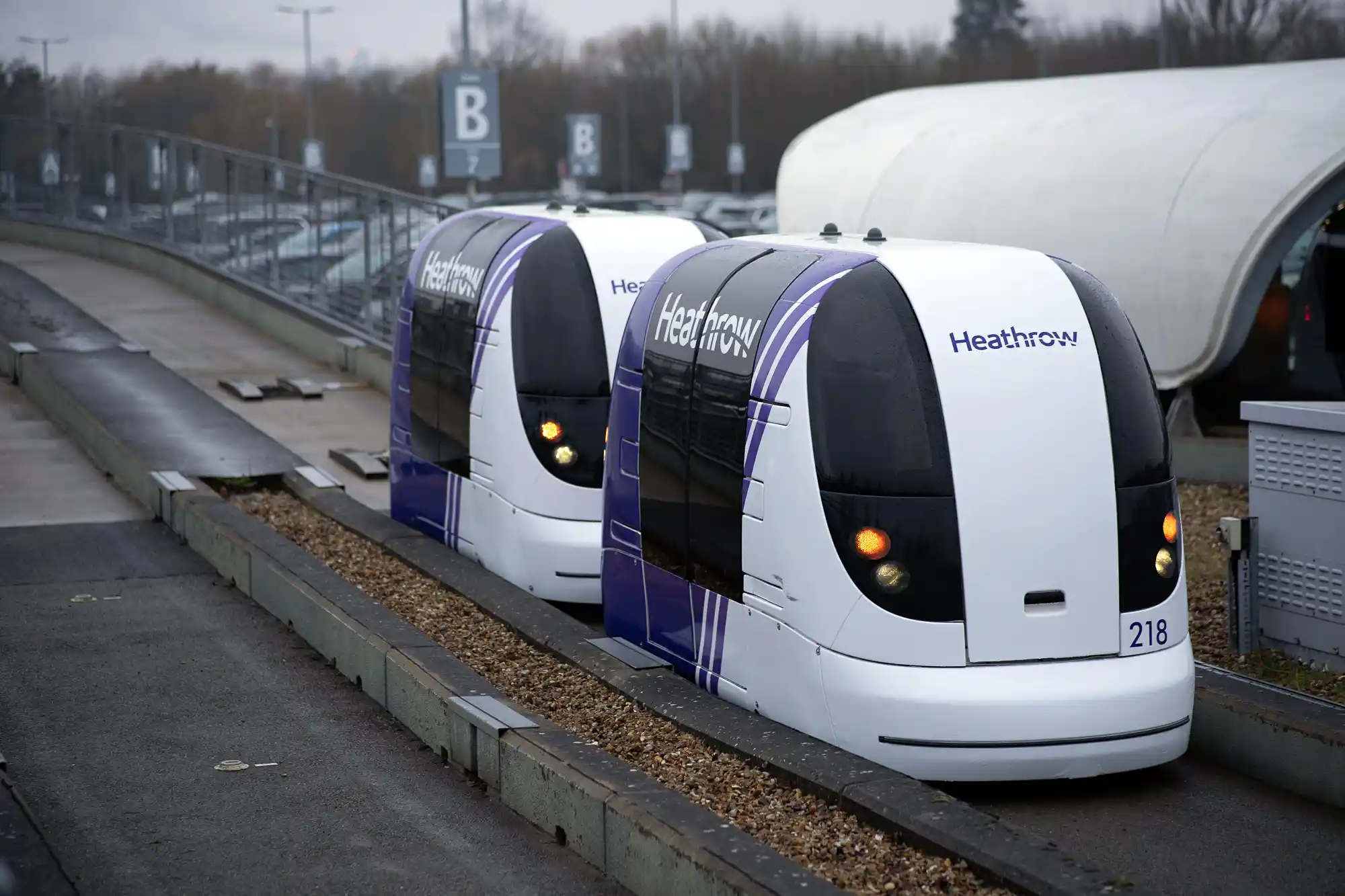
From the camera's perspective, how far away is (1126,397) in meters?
7.19

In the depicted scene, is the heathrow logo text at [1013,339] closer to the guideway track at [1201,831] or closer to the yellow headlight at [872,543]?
the yellow headlight at [872,543]

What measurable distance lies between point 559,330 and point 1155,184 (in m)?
7.85

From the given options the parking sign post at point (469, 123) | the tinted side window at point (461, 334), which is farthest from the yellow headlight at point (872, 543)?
the parking sign post at point (469, 123)

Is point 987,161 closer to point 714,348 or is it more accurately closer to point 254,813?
point 714,348

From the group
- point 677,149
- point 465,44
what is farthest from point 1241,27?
point 465,44

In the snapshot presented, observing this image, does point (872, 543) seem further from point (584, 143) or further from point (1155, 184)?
point (584, 143)

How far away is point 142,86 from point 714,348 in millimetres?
68359

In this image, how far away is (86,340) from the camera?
21000 mm

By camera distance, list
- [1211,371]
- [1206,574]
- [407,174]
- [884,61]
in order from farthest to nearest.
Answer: [407,174] < [884,61] < [1211,371] < [1206,574]

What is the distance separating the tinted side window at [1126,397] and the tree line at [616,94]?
6685 centimetres

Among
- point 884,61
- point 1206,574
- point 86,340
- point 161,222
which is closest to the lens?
point 1206,574

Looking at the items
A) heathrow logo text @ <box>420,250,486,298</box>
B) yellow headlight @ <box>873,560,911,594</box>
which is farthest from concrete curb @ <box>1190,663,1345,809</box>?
heathrow logo text @ <box>420,250,486,298</box>

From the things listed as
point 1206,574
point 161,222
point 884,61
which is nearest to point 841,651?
point 1206,574

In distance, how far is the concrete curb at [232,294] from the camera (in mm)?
20812
